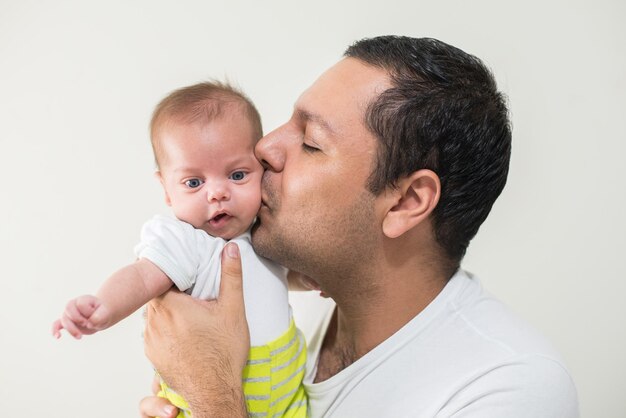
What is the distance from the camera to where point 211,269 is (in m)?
1.36

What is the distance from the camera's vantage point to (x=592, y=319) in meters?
2.28

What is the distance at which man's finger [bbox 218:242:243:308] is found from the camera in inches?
52.8

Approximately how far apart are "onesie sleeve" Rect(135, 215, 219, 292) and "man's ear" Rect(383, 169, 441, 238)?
440mm

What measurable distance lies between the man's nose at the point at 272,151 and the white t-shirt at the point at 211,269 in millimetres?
190

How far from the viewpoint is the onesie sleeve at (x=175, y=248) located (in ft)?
4.10

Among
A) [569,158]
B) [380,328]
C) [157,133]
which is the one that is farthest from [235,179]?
[569,158]

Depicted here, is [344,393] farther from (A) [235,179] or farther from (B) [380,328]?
(A) [235,179]

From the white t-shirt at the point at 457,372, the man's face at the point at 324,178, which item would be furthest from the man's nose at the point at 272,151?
the white t-shirt at the point at 457,372

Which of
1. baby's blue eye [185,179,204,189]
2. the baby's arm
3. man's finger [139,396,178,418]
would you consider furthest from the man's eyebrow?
man's finger [139,396,178,418]

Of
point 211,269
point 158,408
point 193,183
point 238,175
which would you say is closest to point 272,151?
point 238,175

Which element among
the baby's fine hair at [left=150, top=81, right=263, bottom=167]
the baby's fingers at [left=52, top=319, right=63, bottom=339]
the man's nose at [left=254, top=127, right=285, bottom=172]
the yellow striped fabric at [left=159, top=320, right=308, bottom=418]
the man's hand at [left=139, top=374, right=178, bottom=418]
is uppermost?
the baby's fine hair at [left=150, top=81, right=263, bottom=167]

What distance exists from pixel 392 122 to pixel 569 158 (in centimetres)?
110

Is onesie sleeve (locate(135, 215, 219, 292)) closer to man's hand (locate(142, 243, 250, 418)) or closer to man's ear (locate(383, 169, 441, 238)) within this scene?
man's hand (locate(142, 243, 250, 418))

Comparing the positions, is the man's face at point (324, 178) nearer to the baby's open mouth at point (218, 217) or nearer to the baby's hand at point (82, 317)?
the baby's open mouth at point (218, 217)
